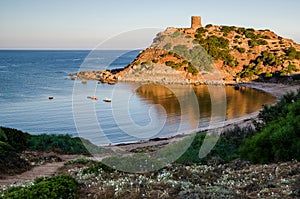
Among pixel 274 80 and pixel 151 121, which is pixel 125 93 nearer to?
pixel 151 121

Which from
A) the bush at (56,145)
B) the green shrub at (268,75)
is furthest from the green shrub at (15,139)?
the green shrub at (268,75)

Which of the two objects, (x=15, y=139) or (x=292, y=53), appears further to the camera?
(x=292, y=53)

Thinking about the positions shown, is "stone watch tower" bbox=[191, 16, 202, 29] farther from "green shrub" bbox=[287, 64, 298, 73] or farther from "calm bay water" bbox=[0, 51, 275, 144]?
"calm bay water" bbox=[0, 51, 275, 144]

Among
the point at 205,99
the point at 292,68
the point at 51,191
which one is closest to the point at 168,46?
the point at 292,68

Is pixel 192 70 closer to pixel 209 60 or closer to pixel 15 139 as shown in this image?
pixel 209 60

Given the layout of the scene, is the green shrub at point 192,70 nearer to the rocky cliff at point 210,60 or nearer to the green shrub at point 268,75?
the rocky cliff at point 210,60

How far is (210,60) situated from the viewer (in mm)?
90000

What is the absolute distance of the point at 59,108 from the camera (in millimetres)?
51812

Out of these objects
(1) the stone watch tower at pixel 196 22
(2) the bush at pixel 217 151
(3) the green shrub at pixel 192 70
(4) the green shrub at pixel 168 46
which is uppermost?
(1) the stone watch tower at pixel 196 22

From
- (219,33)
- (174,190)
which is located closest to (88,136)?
(174,190)

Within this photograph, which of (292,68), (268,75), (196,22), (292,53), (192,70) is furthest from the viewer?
(196,22)

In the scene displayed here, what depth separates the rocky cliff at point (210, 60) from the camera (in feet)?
275

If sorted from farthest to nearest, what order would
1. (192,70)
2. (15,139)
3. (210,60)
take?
(210,60)
(192,70)
(15,139)

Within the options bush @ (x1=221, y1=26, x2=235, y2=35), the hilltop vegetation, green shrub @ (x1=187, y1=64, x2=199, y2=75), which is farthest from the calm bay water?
bush @ (x1=221, y1=26, x2=235, y2=35)
